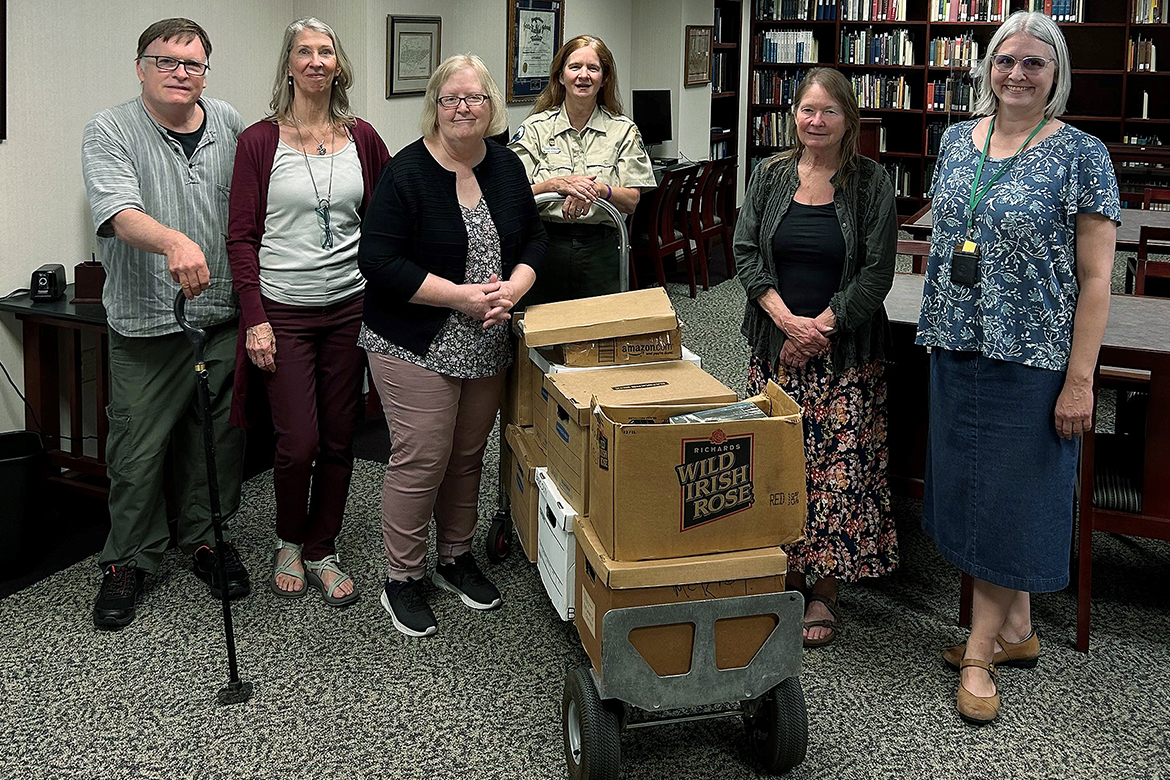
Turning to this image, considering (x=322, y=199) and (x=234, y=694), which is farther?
(x=322, y=199)

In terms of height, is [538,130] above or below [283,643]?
above

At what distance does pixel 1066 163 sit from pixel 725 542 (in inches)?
42.4

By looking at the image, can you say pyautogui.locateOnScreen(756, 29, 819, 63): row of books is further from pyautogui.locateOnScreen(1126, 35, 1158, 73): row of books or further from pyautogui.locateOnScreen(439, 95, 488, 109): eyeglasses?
pyautogui.locateOnScreen(439, 95, 488, 109): eyeglasses

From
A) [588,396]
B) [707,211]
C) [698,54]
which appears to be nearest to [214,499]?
[588,396]

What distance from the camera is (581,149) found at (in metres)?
3.34

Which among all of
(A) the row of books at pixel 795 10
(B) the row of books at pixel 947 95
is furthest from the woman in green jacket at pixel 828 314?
(A) the row of books at pixel 795 10

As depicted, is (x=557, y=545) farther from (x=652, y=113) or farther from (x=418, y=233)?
(x=652, y=113)

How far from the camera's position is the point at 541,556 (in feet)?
9.04

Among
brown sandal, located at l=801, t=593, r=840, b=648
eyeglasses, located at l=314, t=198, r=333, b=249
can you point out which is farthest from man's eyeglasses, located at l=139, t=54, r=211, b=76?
brown sandal, located at l=801, t=593, r=840, b=648

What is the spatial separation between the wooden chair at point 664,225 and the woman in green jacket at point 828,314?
3.73m

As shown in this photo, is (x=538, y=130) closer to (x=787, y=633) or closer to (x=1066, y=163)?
(x=1066, y=163)

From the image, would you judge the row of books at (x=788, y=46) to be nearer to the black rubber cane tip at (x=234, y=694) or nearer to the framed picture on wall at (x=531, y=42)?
the framed picture on wall at (x=531, y=42)

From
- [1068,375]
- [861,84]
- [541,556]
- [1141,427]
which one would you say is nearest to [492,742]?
[541,556]

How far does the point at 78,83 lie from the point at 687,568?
2.72m
